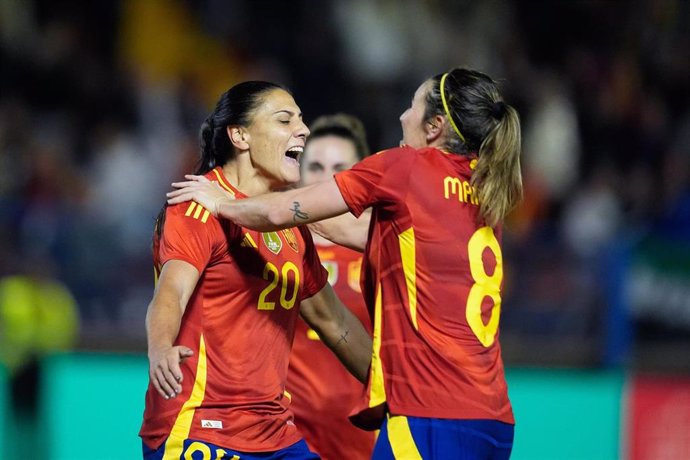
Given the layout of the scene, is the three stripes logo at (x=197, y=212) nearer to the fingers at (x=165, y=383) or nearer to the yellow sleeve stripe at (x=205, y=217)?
the yellow sleeve stripe at (x=205, y=217)

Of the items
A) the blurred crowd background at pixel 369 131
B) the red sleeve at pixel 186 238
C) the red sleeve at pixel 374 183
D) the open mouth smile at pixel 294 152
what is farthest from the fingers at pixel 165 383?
the blurred crowd background at pixel 369 131

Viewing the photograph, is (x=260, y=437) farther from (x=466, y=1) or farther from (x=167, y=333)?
(x=466, y=1)

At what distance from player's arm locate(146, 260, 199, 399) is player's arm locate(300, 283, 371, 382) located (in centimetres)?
83

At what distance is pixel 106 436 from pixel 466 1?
7.17 metres

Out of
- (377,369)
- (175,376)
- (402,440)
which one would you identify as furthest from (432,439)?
(175,376)

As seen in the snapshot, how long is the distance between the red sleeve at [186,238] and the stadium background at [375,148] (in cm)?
423

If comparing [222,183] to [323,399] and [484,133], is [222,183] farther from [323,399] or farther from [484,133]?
[323,399]

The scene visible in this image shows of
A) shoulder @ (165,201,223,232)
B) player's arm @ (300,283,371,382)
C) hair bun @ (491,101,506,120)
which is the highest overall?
hair bun @ (491,101,506,120)

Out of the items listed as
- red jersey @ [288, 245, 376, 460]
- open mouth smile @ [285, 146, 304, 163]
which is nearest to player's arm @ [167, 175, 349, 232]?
open mouth smile @ [285, 146, 304, 163]

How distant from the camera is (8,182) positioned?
1100cm

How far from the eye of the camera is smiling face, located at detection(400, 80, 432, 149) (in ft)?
14.8

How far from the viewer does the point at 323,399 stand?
5762 millimetres

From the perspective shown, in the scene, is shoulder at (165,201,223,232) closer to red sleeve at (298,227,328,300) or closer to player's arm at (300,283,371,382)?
red sleeve at (298,227,328,300)

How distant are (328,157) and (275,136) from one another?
135cm
